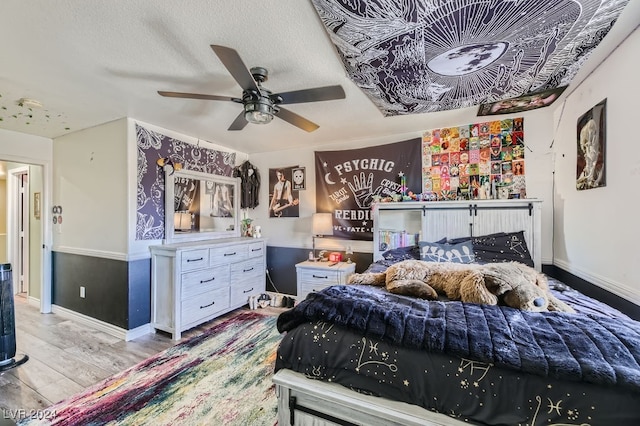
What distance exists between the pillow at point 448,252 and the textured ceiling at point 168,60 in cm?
133

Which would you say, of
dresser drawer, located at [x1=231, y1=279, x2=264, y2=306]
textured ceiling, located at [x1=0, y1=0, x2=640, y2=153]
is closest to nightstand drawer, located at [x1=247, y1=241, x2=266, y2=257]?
dresser drawer, located at [x1=231, y1=279, x2=264, y2=306]

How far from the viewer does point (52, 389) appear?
2.05m

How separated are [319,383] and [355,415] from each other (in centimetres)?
19

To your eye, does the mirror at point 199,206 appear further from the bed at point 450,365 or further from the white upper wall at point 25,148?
the bed at point 450,365

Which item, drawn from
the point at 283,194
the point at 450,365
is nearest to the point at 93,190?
the point at 283,194

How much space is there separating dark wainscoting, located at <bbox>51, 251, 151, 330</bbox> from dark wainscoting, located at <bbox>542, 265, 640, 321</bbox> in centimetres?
409

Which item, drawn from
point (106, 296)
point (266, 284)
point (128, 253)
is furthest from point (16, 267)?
point (266, 284)

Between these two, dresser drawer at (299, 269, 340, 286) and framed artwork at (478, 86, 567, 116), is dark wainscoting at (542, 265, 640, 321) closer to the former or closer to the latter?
framed artwork at (478, 86, 567, 116)

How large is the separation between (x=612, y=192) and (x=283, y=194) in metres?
3.48

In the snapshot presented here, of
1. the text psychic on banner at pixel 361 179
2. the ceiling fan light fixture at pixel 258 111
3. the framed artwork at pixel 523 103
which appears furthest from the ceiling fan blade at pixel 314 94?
the text psychic on banner at pixel 361 179

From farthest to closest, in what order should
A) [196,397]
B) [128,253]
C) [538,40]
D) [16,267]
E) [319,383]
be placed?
1. [16,267]
2. [128,253]
3. [196,397]
4. [538,40]
5. [319,383]

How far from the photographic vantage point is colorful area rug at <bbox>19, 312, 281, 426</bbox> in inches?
68.1

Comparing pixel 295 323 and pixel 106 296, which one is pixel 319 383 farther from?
pixel 106 296

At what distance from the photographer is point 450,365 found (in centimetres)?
99
